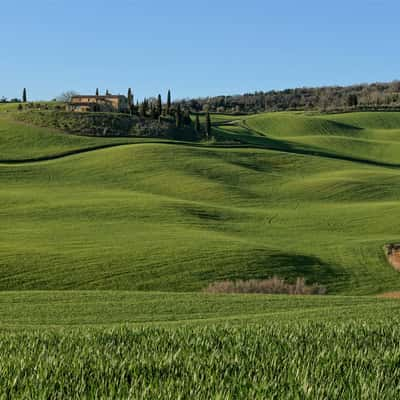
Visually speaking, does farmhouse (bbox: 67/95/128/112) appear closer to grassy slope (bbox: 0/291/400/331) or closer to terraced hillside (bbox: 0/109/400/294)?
terraced hillside (bbox: 0/109/400/294)

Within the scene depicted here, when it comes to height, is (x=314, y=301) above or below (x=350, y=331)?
below

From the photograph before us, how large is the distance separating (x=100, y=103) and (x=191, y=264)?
101 meters

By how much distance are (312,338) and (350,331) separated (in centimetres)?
108

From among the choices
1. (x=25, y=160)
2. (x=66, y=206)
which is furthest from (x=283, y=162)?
(x=66, y=206)

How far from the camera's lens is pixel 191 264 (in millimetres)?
42906

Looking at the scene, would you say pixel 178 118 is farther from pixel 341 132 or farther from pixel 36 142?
pixel 341 132

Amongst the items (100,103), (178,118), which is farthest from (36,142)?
(100,103)

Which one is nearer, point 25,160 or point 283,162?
point 25,160

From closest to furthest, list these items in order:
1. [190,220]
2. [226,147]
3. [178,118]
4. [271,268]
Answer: [271,268], [190,220], [226,147], [178,118]

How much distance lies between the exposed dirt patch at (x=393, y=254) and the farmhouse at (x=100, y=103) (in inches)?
3251

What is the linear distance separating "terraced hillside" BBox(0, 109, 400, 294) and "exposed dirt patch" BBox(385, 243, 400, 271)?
0.53 meters

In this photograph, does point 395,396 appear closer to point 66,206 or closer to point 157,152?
point 66,206

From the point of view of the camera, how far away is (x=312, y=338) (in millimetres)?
11133

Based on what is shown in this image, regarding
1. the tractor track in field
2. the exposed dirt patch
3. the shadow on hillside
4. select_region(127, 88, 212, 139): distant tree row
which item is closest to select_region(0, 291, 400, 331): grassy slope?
the shadow on hillside
